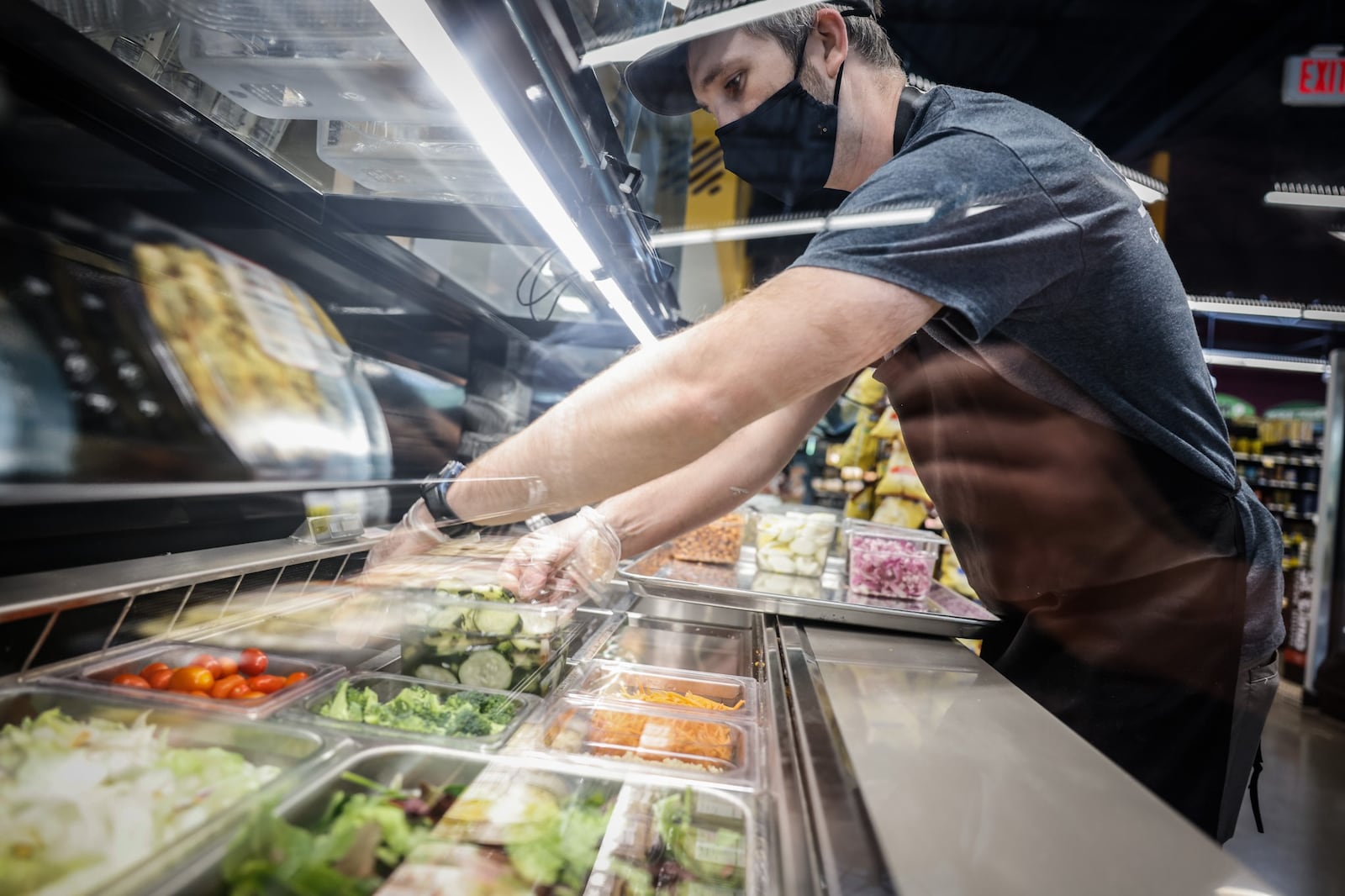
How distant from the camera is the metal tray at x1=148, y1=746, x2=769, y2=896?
2.63 feet

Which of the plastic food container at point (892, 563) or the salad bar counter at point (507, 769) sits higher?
the plastic food container at point (892, 563)

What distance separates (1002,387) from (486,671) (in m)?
1.14

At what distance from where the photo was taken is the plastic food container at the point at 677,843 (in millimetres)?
789

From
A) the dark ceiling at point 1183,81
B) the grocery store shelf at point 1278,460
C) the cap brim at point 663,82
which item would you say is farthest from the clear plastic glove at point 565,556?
the grocery store shelf at point 1278,460

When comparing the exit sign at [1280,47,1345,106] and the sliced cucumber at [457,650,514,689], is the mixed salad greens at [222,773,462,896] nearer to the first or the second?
the sliced cucumber at [457,650,514,689]

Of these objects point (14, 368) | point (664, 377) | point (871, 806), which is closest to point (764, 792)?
point (871, 806)

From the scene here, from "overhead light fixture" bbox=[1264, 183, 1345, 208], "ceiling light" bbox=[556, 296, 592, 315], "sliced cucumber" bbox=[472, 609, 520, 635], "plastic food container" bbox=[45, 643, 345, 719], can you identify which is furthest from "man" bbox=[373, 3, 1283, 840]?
"overhead light fixture" bbox=[1264, 183, 1345, 208]

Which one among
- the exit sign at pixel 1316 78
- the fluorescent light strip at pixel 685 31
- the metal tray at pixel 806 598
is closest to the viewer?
the fluorescent light strip at pixel 685 31

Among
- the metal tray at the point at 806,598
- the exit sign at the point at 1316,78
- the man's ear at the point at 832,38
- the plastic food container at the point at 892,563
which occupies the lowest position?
the metal tray at the point at 806,598

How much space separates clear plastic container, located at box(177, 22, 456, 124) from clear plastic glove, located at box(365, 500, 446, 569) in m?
0.70

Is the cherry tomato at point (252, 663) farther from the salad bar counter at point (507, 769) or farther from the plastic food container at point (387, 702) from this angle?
the plastic food container at point (387, 702)

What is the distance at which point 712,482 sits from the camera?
190 cm

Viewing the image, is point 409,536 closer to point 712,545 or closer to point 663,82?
point 663,82

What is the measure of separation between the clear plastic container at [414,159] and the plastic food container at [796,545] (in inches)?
62.3
